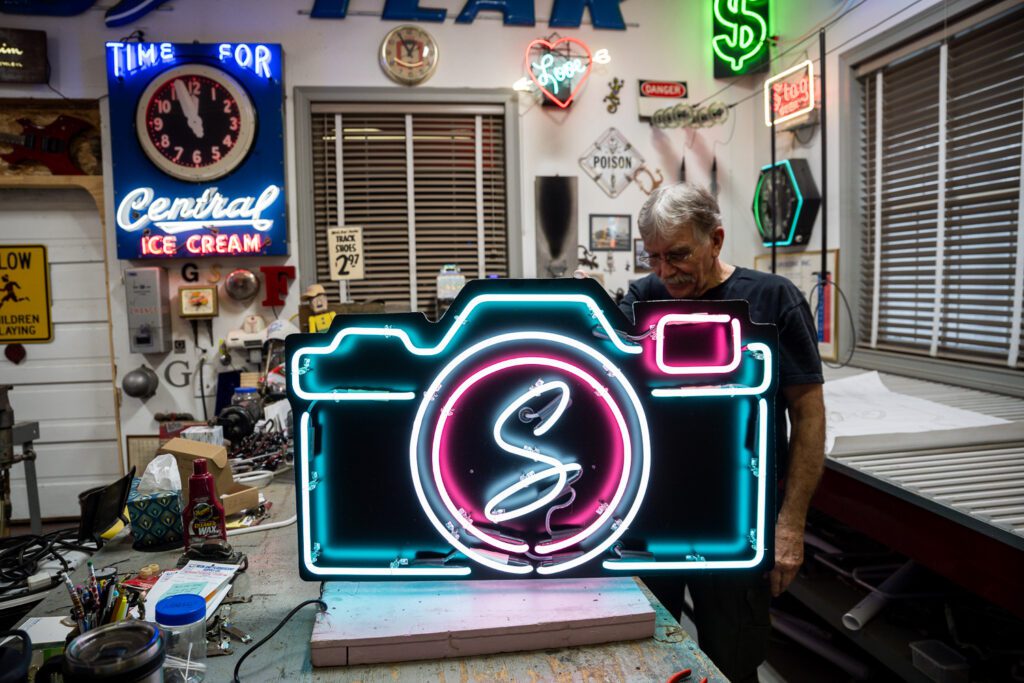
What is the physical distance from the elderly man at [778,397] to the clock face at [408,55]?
2998mm

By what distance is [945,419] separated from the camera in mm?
2311

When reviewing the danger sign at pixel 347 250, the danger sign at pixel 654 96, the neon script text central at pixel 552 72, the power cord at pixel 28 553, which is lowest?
the power cord at pixel 28 553

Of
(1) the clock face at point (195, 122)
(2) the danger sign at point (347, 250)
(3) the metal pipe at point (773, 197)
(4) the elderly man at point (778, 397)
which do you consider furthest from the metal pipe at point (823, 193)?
Result: (1) the clock face at point (195, 122)

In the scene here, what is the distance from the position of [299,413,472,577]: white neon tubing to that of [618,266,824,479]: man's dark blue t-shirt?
2.55 ft

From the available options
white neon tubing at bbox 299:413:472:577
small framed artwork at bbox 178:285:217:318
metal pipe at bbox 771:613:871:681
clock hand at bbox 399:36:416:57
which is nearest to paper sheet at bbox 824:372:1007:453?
metal pipe at bbox 771:613:871:681

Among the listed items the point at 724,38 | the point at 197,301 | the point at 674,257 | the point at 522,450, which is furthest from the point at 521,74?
the point at 522,450

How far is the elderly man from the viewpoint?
1.56 m

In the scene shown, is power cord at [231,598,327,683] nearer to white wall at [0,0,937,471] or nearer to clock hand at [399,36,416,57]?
white wall at [0,0,937,471]

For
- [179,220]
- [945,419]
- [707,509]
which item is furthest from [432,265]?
[707,509]

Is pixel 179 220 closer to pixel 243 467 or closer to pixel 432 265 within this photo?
pixel 432 265

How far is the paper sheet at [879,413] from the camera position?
7.37ft

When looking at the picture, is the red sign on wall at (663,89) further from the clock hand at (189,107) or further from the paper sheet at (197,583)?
the paper sheet at (197,583)

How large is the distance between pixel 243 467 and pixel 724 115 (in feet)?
12.1

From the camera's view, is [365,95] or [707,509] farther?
[365,95]
